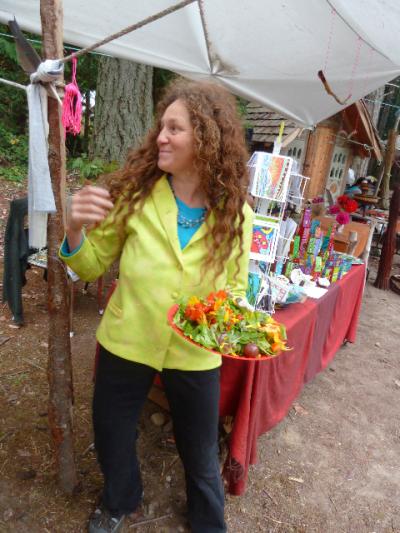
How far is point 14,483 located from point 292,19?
125 inches

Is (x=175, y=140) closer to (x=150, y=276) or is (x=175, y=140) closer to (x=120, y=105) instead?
(x=150, y=276)

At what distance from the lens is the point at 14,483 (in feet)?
6.73

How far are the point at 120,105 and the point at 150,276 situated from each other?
16.2 ft

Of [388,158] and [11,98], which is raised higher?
[11,98]

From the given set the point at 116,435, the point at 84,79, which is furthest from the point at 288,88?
the point at 84,79

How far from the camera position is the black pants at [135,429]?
1571 millimetres

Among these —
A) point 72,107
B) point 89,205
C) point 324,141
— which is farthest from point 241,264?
point 324,141

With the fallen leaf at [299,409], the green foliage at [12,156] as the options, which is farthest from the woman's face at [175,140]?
the green foliage at [12,156]

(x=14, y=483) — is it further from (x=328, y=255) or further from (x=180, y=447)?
(x=328, y=255)

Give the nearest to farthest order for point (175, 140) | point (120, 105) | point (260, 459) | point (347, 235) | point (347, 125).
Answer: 1. point (175, 140)
2. point (260, 459)
3. point (347, 235)
4. point (120, 105)
5. point (347, 125)

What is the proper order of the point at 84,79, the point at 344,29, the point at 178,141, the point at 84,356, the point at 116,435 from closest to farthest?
1. the point at 178,141
2. the point at 116,435
3. the point at 344,29
4. the point at 84,356
5. the point at 84,79

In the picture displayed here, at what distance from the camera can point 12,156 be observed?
8.03 meters

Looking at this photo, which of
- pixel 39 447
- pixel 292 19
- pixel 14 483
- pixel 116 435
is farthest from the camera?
pixel 292 19

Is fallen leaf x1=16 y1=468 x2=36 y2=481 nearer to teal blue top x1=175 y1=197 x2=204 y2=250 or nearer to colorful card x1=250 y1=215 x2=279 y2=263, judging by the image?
teal blue top x1=175 y1=197 x2=204 y2=250
